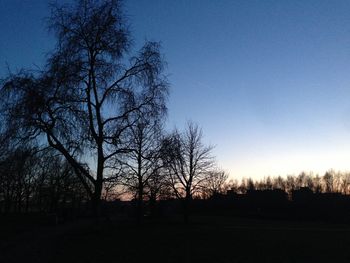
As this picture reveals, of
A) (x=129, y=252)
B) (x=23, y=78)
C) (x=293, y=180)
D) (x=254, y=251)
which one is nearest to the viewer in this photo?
(x=129, y=252)

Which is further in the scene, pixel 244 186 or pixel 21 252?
pixel 244 186

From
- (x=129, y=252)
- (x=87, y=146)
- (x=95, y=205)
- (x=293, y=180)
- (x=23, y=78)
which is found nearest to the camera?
(x=129, y=252)

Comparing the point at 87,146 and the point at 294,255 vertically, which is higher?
the point at 87,146

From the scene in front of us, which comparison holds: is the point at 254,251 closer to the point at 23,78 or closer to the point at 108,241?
the point at 108,241

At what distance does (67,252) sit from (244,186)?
451 feet

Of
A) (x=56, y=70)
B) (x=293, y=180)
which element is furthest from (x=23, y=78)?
(x=293, y=180)

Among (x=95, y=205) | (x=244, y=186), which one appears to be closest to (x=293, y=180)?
(x=244, y=186)

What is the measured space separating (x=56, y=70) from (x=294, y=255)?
13635 mm

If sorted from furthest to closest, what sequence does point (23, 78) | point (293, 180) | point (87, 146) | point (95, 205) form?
point (293, 180), point (95, 205), point (87, 146), point (23, 78)

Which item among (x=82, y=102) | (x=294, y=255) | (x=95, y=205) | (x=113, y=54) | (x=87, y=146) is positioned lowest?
(x=294, y=255)

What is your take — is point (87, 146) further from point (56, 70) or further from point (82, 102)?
point (56, 70)

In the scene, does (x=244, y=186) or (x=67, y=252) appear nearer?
(x=67, y=252)

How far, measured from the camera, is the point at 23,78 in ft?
64.5

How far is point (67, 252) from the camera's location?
53.3 feet
